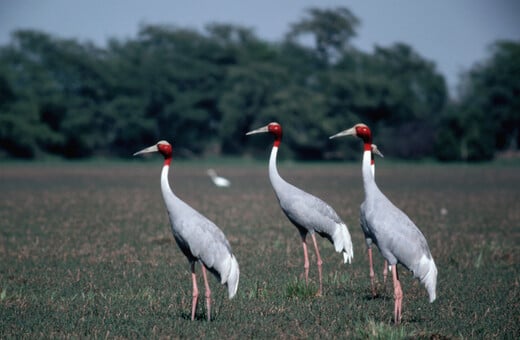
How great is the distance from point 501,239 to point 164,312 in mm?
10263

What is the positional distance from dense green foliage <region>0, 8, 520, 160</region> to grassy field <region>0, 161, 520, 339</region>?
50266 mm

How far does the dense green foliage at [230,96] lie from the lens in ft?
236

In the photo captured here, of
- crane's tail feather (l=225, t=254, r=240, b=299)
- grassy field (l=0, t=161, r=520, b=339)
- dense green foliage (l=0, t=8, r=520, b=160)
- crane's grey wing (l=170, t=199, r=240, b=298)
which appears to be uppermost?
dense green foliage (l=0, t=8, r=520, b=160)

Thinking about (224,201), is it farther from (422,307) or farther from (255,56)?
(255,56)

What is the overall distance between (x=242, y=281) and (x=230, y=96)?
6401 centimetres

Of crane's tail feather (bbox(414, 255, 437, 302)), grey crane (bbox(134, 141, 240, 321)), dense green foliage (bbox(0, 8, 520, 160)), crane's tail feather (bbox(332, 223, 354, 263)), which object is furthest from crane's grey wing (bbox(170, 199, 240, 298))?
dense green foliage (bbox(0, 8, 520, 160))

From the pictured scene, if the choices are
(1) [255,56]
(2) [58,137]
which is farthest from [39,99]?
(1) [255,56]

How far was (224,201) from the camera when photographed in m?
25.9

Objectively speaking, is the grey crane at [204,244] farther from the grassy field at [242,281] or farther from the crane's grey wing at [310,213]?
the crane's grey wing at [310,213]

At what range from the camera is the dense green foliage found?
2837 inches

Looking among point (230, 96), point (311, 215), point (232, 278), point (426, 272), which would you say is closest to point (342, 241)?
point (311, 215)

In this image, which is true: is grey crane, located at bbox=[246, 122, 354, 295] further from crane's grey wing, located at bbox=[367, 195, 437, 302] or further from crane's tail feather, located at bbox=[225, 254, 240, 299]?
crane's tail feather, located at bbox=[225, 254, 240, 299]

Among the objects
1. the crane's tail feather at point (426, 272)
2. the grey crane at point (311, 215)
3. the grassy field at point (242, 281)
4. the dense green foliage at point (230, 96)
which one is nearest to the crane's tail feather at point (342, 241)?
the grey crane at point (311, 215)

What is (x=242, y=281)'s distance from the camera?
11.1 metres
